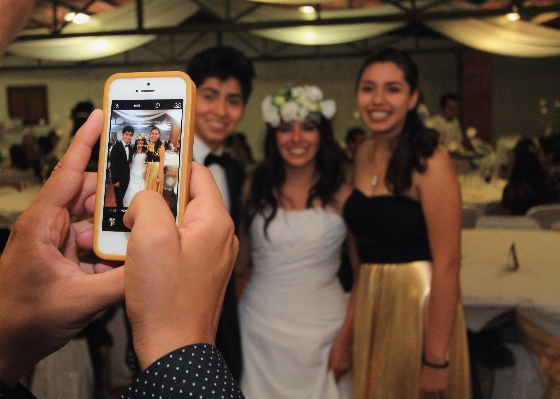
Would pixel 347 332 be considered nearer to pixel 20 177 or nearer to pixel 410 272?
pixel 410 272

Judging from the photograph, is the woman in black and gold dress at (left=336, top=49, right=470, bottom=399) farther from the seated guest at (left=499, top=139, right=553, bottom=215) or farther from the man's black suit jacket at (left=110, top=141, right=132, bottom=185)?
the seated guest at (left=499, top=139, right=553, bottom=215)

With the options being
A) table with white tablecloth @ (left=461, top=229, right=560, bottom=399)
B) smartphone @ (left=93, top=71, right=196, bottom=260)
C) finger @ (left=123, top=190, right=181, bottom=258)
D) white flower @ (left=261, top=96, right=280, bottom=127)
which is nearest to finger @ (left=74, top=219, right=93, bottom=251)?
smartphone @ (left=93, top=71, right=196, bottom=260)

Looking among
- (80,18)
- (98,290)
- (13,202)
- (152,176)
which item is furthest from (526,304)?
(80,18)

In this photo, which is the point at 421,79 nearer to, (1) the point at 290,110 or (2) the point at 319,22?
(2) the point at 319,22

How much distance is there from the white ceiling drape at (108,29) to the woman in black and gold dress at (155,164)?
22.6ft

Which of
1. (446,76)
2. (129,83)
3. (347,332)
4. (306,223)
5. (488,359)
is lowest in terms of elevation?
(488,359)

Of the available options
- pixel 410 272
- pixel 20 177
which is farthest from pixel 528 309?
pixel 20 177

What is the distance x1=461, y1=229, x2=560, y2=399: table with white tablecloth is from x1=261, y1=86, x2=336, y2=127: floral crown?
1016 mm

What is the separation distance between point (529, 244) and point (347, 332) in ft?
5.13

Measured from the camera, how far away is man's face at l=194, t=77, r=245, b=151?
80.4 inches

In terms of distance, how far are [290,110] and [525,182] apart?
8.60 feet

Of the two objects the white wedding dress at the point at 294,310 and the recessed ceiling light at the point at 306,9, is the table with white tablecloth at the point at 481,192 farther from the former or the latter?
the recessed ceiling light at the point at 306,9

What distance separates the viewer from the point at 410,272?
76.2 inches

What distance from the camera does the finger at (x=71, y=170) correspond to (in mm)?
662
